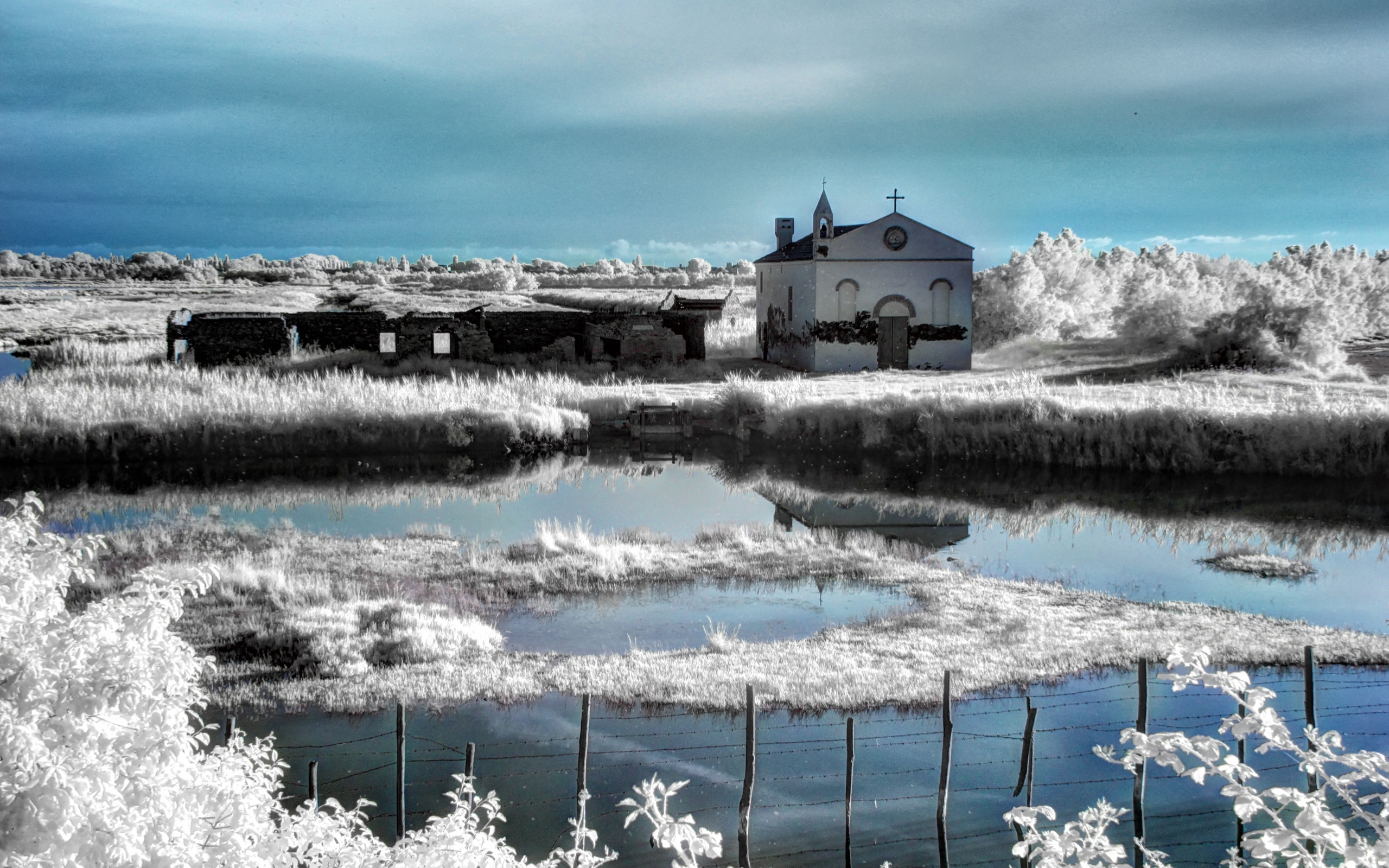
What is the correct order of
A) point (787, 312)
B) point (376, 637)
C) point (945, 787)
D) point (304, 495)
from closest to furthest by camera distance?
point (945, 787) < point (376, 637) < point (304, 495) < point (787, 312)

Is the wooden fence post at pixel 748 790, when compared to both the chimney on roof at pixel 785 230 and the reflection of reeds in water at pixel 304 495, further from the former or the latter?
the chimney on roof at pixel 785 230

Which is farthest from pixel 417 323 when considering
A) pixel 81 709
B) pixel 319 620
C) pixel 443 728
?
pixel 81 709

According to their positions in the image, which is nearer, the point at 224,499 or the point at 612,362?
the point at 224,499

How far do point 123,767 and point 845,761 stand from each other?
17.8 feet

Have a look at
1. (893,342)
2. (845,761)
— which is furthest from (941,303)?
(845,761)

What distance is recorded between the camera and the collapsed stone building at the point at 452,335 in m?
36.0

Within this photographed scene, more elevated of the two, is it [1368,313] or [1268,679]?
[1368,313]

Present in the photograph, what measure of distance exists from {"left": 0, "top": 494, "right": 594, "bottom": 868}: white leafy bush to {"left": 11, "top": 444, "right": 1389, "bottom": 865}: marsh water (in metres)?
3.13

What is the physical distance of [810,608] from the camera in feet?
42.9

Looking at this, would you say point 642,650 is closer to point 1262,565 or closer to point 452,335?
point 1262,565

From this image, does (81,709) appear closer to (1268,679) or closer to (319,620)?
(319,620)

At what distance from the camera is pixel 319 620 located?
11539 millimetres

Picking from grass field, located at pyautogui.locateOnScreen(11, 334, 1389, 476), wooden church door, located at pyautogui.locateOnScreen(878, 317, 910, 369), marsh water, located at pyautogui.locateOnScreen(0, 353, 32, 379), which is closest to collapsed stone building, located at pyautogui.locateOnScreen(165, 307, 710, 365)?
marsh water, located at pyautogui.locateOnScreen(0, 353, 32, 379)

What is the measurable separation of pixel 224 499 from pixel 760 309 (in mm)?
26995
